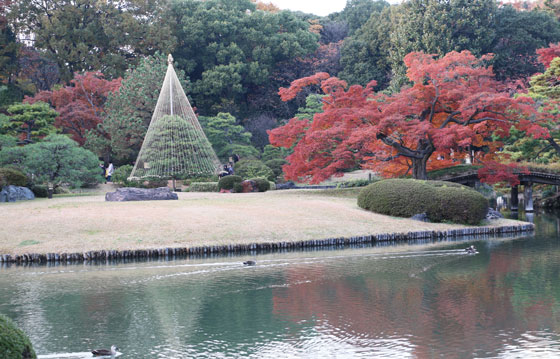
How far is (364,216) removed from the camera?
63.2ft

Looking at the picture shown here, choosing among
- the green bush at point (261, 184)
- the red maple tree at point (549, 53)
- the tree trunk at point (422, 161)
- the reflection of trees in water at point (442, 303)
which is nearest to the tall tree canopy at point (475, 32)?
the red maple tree at point (549, 53)

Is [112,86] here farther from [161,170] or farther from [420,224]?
[420,224]

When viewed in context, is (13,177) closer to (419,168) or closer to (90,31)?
(419,168)

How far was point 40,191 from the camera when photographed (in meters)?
24.6

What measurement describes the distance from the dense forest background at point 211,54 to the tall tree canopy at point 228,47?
0.08 metres

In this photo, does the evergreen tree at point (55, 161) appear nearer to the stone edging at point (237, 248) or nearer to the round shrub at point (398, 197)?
the stone edging at point (237, 248)

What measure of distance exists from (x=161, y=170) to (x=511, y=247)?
52.7 ft

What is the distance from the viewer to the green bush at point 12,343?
4.75 meters

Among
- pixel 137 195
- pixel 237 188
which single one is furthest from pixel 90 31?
pixel 137 195

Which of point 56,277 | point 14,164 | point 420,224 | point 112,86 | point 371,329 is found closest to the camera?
point 371,329

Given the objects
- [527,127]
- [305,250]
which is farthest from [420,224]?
[527,127]

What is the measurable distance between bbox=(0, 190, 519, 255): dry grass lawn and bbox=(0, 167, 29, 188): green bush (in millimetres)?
2506

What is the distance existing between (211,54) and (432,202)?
85.8ft

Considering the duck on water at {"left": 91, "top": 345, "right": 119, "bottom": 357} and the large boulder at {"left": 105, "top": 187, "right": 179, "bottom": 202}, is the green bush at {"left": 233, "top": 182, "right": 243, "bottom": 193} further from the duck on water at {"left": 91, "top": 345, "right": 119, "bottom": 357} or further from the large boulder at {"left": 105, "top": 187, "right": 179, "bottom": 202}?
the duck on water at {"left": 91, "top": 345, "right": 119, "bottom": 357}
